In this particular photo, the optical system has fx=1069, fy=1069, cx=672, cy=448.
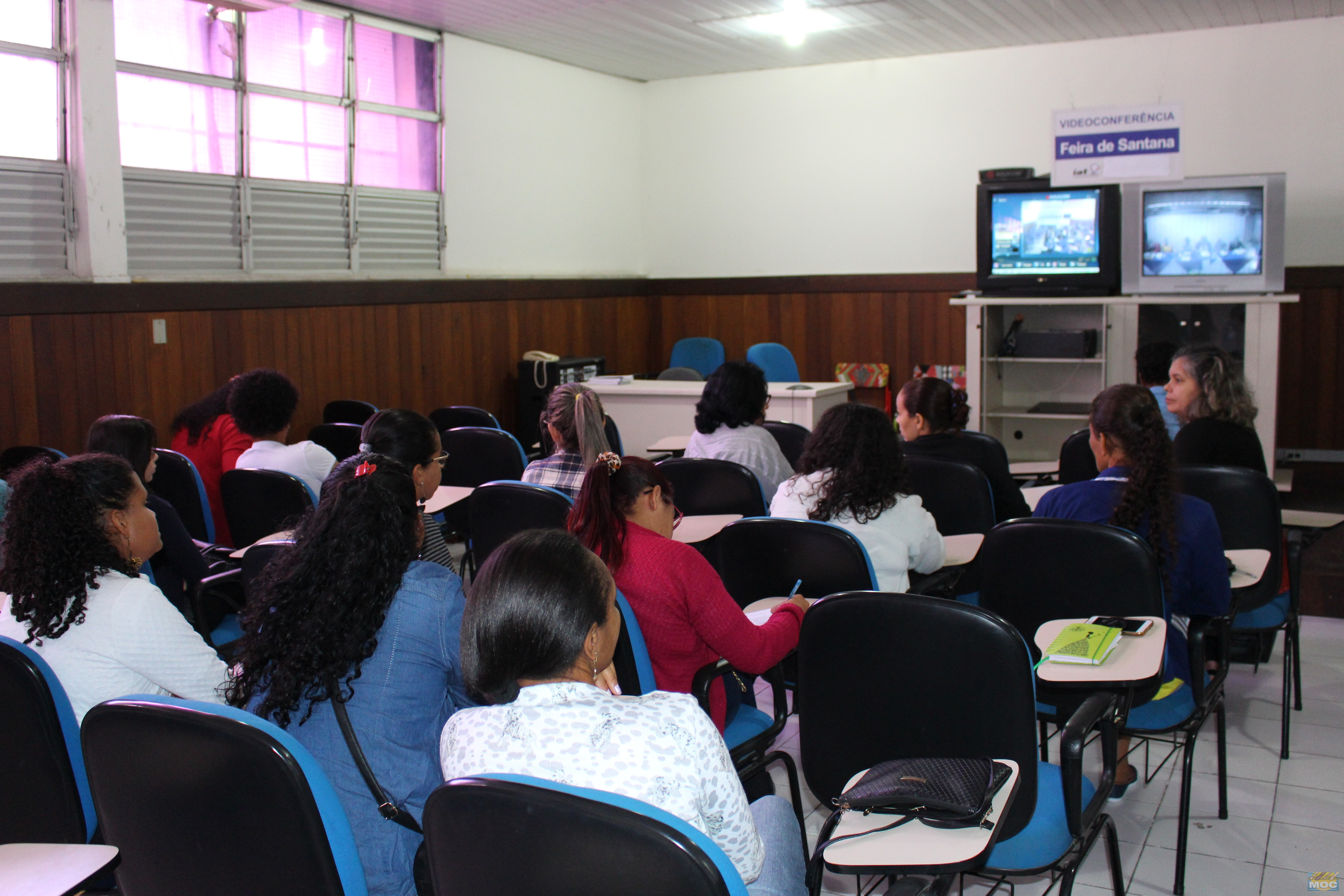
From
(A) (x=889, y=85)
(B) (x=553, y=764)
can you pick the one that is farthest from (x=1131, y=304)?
(B) (x=553, y=764)

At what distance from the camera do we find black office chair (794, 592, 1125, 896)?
187 centimetres

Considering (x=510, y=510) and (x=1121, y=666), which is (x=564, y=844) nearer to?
(x=1121, y=666)

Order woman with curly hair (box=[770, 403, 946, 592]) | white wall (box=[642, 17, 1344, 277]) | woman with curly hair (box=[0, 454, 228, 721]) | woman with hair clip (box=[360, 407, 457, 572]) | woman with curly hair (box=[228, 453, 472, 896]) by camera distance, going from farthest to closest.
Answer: white wall (box=[642, 17, 1344, 277])
woman with hair clip (box=[360, 407, 457, 572])
woman with curly hair (box=[770, 403, 946, 592])
woman with curly hair (box=[0, 454, 228, 721])
woman with curly hair (box=[228, 453, 472, 896])

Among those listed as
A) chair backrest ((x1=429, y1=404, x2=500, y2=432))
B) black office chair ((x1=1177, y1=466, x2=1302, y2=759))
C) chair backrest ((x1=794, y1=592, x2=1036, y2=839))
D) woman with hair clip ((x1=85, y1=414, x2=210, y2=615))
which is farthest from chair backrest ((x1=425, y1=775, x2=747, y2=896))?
chair backrest ((x1=429, y1=404, x2=500, y2=432))

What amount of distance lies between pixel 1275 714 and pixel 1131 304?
3.99 m

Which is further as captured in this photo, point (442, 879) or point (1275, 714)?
point (1275, 714)

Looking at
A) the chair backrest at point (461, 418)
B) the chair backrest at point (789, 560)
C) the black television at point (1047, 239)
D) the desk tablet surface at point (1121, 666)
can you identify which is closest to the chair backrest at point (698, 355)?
the black television at point (1047, 239)

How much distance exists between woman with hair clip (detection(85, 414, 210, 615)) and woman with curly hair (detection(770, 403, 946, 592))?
69.5 inches

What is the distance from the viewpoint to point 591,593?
149 centimetres

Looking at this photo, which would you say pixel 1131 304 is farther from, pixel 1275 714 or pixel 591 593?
pixel 591 593

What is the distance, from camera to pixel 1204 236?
6680 millimetres

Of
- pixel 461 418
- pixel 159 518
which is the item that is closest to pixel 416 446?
pixel 159 518

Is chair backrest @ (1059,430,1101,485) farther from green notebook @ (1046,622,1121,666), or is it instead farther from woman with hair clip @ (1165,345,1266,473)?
green notebook @ (1046,622,1121,666)

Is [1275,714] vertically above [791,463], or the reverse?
[791,463]
